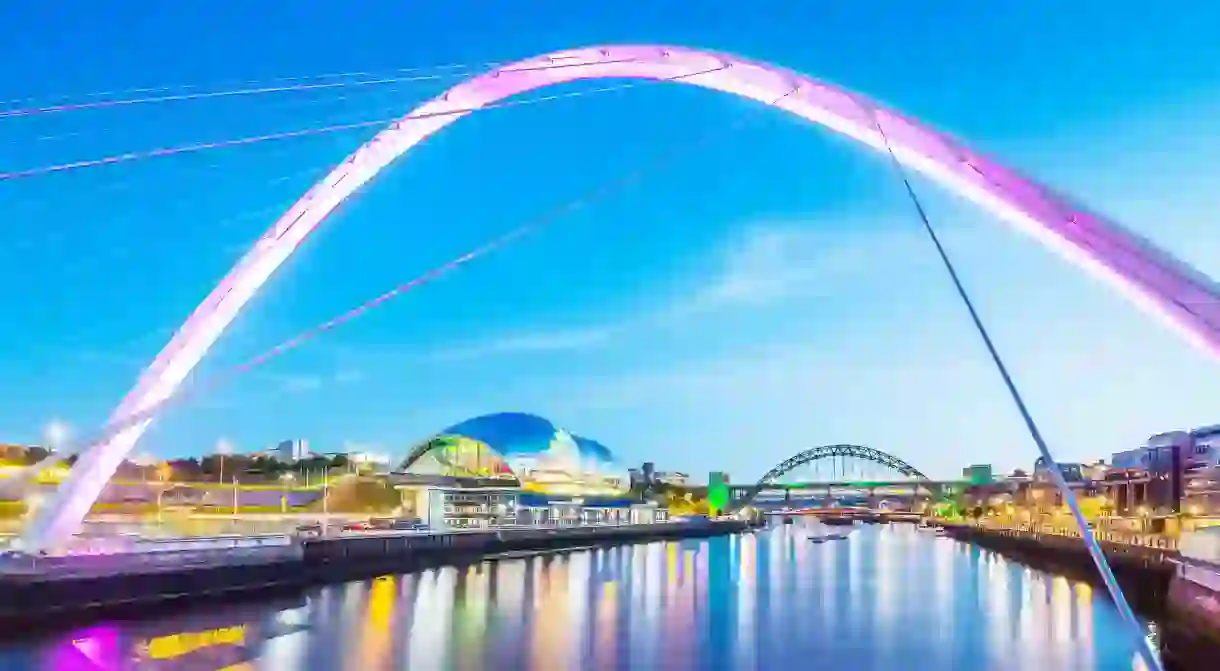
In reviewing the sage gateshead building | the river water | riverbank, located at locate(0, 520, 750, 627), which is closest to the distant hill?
the sage gateshead building

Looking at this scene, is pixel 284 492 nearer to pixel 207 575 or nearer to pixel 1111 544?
pixel 207 575

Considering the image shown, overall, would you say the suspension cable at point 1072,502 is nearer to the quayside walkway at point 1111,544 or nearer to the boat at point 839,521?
the quayside walkway at point 1111,544

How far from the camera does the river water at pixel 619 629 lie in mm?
19047

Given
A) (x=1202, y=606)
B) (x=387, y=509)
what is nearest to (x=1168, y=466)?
(x=387, y=509)

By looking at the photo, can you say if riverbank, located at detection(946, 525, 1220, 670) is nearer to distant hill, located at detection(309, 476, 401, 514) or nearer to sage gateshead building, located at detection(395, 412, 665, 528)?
sage gateshead building, located at detection(395, 412, 665, 528)

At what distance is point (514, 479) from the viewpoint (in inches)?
3792

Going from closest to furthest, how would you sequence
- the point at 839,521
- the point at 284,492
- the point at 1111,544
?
1. the point at 1111,544
2. the point at 284,492
3. the point at 839,521

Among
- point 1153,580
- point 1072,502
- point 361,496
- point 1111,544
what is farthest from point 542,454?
point 1072,502

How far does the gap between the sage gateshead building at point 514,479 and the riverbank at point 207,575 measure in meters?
16.4

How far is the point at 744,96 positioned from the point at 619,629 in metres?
12.5

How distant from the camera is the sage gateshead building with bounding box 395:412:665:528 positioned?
75500 mm

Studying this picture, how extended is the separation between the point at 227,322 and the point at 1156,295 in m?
16.5

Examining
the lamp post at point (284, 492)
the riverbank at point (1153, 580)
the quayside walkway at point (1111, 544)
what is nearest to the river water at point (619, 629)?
the riverbank at point (1153, 580)

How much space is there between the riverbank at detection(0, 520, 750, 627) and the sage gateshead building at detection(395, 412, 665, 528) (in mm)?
16407
